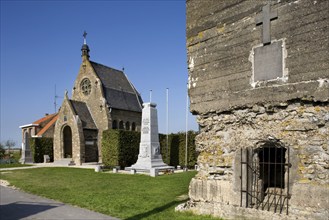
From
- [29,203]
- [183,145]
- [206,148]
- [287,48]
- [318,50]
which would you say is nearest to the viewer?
[318,50]

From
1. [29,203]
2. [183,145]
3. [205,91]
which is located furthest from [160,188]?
[183,145]

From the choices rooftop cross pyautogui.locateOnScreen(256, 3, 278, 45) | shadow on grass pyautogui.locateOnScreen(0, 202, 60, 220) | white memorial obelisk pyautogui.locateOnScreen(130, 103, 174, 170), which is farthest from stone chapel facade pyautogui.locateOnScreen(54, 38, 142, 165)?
rooftop cross pyautogui.locateOnScreen(256, 3, 278, 45)

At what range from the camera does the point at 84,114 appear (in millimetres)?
31047

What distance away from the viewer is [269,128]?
20.1 ft

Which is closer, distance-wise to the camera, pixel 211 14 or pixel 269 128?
pixel 269 128

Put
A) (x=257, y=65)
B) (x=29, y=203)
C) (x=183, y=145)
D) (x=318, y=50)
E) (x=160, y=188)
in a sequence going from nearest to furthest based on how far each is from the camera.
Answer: (x=318, y=50)
(x=257, y=65)
(x=29, y=203)
(x=160, y=188)
(x=183, y=145)

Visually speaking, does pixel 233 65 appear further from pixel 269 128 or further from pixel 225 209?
pixel 225 209

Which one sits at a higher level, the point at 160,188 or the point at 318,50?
the point at 318,50

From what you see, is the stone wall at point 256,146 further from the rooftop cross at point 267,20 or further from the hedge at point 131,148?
the hedge at point 131,148

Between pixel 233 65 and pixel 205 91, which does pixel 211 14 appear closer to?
pixel 233 65

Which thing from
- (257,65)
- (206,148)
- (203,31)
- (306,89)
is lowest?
(206,148)

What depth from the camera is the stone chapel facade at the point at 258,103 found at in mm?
5449

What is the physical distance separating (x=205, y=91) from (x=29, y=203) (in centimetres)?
660

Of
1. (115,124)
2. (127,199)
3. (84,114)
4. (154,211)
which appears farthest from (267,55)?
(115,124)
